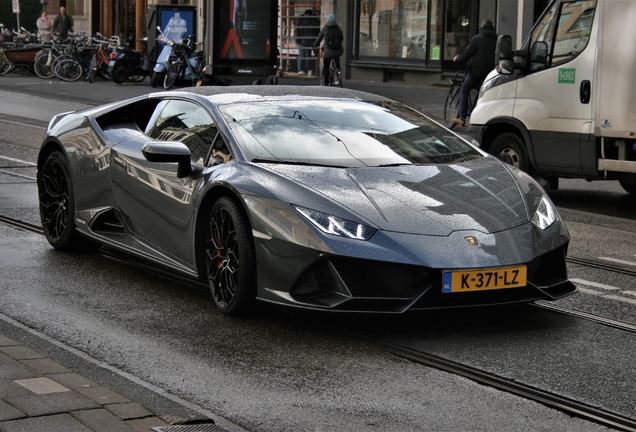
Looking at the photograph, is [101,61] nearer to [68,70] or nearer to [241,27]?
[68,70]

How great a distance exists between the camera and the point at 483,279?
5512 mm

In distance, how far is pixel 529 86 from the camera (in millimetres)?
11203

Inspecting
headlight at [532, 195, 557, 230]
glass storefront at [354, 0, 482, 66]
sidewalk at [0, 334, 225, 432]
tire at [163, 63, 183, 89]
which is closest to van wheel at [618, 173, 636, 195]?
headlight at [532, 195, 557, 230]

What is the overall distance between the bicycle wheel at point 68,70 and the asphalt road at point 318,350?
26.1m

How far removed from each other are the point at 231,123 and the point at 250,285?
46.0 inches

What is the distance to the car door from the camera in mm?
6473

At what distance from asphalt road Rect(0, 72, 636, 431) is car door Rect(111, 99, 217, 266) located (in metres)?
0.36

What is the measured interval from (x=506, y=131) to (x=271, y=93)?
5.22 meters

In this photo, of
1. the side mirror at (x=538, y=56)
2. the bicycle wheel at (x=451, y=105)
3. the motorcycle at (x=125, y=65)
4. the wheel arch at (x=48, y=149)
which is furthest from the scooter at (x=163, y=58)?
the wheel arch at (x=48, y=149)

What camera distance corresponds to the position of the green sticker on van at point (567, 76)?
34.9 feet

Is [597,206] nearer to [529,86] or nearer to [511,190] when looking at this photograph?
[529,86]

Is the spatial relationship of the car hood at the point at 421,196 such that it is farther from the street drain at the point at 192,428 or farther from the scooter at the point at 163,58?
the scooter at the point at 163,58

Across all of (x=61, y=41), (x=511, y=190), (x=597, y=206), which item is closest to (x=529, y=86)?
(x=597, y=206)

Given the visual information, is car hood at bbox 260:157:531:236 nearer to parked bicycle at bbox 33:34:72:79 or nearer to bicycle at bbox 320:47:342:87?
bicycle at bbox 320:47:342:87
